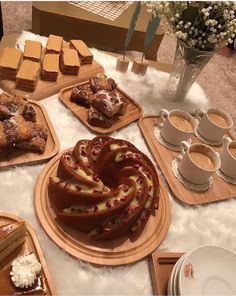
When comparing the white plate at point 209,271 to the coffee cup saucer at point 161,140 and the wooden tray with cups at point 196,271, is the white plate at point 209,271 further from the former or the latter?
the coffee cup saucer at point 161,140

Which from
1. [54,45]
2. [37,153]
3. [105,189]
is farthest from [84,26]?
[105,189]

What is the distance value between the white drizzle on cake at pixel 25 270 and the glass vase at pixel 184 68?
2.94ft

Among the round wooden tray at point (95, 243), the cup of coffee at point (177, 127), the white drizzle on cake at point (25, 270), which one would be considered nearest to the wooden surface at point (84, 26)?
the cup of coffee at point (177, 127)

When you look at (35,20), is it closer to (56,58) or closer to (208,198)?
(56,58)


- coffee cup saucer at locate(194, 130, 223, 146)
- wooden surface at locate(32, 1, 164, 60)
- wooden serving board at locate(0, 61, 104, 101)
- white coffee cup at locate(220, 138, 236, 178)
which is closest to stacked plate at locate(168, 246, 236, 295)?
white coffee cup at locate(220, 138, 236, 178)

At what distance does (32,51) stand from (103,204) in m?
0.77

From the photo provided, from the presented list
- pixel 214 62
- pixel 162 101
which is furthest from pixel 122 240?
pixel 214 62

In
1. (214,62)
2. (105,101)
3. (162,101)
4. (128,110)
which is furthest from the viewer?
(214,62)

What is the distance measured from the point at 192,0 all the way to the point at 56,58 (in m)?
0.56

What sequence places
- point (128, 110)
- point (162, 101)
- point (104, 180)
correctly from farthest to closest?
point (162, 101), point (128, 110), point (104, 180)

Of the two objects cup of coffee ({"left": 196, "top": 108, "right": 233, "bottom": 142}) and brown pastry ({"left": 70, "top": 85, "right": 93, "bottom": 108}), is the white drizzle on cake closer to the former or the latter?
brown pastry ({"left": 70, "top": 85, "right": 93, "bottom": 108})

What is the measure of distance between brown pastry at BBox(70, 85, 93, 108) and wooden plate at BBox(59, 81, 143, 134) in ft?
0.05

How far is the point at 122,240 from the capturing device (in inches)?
38.0

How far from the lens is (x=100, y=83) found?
4.42ft
